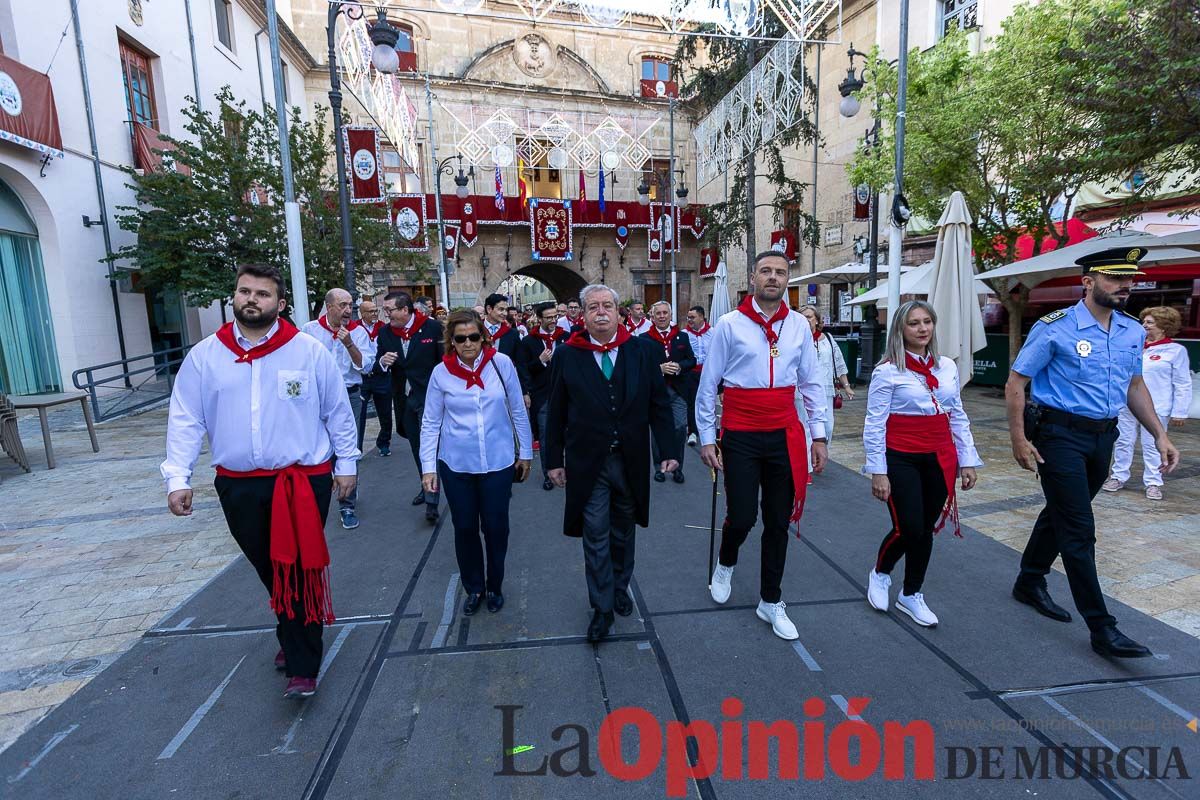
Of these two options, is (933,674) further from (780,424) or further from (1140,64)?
(1140,64)

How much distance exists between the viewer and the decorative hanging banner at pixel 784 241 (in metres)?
18.2

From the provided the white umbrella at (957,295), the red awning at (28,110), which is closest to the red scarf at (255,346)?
the white umbrella at (957,295)

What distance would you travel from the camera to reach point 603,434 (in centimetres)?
332

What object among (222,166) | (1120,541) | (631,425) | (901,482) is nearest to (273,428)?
(631,425)

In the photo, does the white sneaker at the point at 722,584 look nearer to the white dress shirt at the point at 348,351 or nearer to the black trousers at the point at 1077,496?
the black trousers at the point at 1077,496

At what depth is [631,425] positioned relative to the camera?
A: 338cm

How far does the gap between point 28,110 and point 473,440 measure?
43.2 feet

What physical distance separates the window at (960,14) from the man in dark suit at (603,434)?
1823 centimetres

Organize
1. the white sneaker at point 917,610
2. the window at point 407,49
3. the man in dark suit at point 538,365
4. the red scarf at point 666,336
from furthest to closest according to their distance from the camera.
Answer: the window at point 407,49
the red scarf at point 666,336
the man in dark suit at point 538,365
the white sneaker at point 917,610

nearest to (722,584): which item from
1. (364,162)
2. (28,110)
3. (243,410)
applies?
(243,410)

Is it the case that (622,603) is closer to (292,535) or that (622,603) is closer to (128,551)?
(292,535)

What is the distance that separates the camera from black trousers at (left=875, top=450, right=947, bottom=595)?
3299 millimetres

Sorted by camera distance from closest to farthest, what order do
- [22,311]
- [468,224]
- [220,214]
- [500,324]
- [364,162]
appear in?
[500,324]
[364,162]
[22,311]
[220,214]
[468,224]

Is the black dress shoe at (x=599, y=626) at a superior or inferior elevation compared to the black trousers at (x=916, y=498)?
inferior
